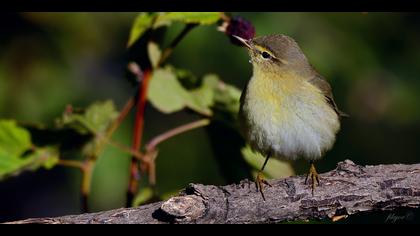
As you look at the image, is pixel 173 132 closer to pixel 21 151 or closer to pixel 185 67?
pixel 21 151

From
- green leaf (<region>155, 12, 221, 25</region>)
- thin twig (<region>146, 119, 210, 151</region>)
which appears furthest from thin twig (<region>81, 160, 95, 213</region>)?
green leaf (<region>155, 12, 221, 25</region>)

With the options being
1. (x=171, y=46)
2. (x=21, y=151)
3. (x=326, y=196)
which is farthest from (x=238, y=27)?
(x=21, y=151)

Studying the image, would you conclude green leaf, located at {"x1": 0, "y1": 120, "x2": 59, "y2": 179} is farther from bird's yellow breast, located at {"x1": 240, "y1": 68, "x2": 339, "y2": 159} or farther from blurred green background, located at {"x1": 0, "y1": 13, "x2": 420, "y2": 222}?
blurred green background, located at {"x1": 0, "y1": 13, "x2": 420, "y2": 222}

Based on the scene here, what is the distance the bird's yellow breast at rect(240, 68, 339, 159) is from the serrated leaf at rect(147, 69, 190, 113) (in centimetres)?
44

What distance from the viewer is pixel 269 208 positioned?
3.37m

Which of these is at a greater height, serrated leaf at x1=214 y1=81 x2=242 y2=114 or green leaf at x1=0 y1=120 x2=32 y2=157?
serrated leaf at x1=214 y1=81 x2=242 y2=114

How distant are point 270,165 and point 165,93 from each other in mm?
896

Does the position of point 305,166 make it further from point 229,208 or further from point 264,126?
point 229,208

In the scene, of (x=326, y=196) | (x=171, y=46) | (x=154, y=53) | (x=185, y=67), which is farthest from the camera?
(x=185, y=67)

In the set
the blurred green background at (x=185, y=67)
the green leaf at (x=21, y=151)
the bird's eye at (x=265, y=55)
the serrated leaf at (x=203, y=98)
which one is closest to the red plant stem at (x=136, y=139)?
the serrated leaf at (x=203, y=98)

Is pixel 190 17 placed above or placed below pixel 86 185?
above

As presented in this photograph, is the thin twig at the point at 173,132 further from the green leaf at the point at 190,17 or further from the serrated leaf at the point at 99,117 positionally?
the green leaf at the point at 190,17

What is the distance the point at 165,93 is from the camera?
411 cm

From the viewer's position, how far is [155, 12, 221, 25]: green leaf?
368cm
